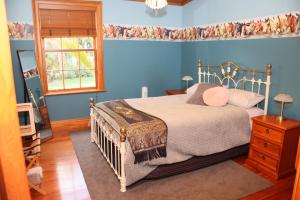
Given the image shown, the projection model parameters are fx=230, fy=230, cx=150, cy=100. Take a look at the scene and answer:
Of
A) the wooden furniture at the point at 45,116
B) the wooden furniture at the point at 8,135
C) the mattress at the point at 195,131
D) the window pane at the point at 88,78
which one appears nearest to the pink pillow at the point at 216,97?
the mattress at the point at 195,131

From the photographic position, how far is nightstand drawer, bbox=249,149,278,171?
2.72 meters

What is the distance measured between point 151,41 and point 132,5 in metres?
0.79

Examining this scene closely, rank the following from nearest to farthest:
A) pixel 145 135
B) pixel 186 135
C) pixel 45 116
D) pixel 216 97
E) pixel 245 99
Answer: pixel 145 135 → pixel 186 135 → pixel 245 99 → pixel 216 97 → pixel 45 116

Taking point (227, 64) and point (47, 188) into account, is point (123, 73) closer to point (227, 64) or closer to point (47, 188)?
point (227, 64)

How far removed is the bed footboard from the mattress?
0.06m

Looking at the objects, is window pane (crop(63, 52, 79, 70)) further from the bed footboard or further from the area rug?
the area rug

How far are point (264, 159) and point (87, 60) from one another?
3.47m

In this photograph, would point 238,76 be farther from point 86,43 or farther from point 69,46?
point 69,46

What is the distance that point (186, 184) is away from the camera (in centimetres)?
258

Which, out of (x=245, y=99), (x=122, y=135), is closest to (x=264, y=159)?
(x=245, y=99)

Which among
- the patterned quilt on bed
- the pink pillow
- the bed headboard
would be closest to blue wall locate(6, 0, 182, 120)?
the bed headboard

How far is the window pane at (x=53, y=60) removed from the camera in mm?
4234

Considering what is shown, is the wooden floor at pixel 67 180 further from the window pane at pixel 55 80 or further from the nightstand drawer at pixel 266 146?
the window pane at pixel 55 80

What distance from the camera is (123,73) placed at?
468 centimetres
